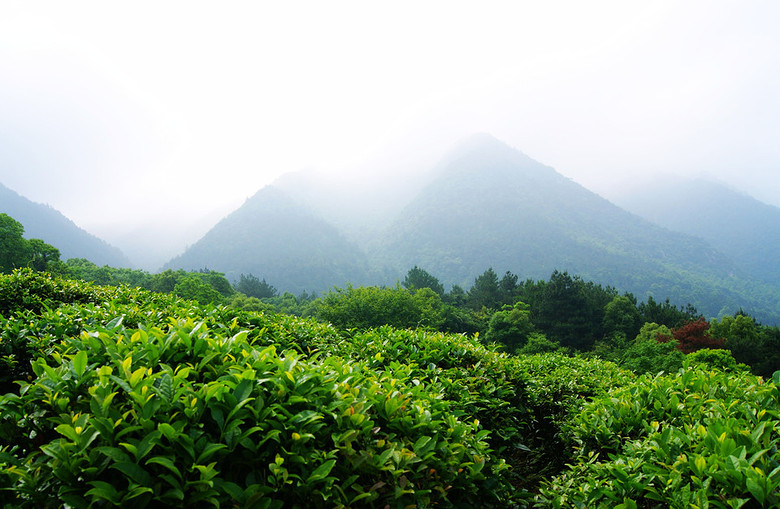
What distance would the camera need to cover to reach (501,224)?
16038cm

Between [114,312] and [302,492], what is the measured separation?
3.26m

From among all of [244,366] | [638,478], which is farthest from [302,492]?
[638,478]

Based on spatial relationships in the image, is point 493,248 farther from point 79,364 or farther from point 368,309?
point 79,364

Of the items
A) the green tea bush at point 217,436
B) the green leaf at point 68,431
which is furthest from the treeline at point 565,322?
the green leaf at point 68,431

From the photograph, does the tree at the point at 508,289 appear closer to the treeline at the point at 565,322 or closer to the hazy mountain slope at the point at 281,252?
the treeline at the point at 565,322

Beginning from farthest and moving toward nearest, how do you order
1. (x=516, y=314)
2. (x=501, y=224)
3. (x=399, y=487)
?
(x=501, y=224) → (x=516, y=314) → (x=399, y=487)

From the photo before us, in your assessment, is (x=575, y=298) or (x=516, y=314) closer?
(x=516, y=314)

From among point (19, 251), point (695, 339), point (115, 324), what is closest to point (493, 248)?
point (695, 339)

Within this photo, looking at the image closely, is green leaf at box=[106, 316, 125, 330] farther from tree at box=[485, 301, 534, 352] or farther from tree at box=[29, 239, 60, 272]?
tree at box=[29, 239, 60, 272]

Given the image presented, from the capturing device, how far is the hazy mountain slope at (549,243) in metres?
118

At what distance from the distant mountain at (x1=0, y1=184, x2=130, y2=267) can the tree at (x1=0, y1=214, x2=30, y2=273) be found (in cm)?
15376

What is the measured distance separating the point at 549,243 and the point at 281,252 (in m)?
111

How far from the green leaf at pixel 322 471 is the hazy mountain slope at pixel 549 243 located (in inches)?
4990

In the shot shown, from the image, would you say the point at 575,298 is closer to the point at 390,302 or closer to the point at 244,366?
the point at 390,302
